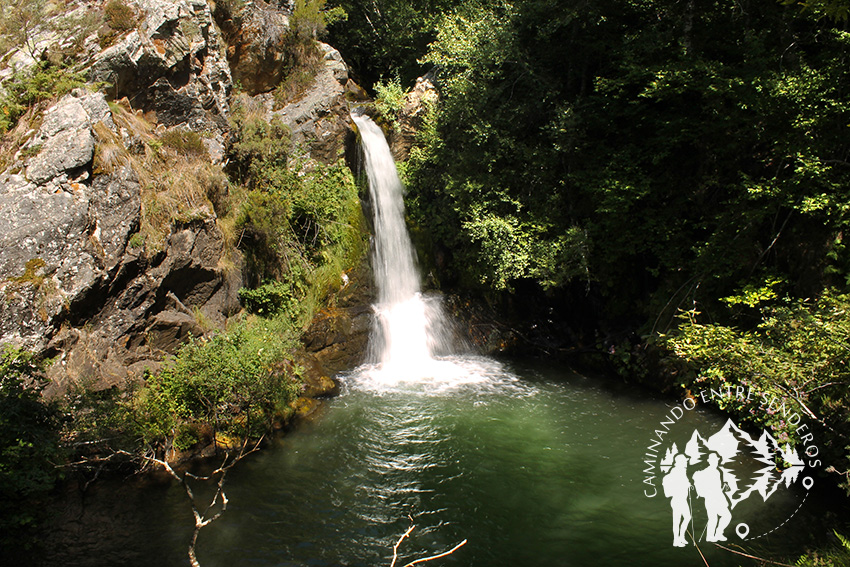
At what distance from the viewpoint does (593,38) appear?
11.2m

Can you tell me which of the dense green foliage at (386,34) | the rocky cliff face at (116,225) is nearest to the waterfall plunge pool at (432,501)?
the rocky cliff face at (116,225)

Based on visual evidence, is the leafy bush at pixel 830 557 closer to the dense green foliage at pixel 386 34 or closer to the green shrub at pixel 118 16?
the green shrub at pixel 118 16

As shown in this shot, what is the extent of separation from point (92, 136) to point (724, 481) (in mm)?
10456

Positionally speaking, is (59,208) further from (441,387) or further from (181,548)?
(441,387)

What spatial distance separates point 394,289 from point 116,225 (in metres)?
6.37

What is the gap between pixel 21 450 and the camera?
4973mm

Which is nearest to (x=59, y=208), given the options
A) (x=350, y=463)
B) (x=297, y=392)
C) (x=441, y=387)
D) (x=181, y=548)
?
(x=297, y=392)

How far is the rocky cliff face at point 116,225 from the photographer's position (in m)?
6.81

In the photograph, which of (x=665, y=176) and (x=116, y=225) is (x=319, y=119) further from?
(x=665, y=176)

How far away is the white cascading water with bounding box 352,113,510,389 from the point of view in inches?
425

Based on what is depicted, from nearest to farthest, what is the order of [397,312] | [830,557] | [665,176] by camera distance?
[830,557] < [665,176] < [397,312]

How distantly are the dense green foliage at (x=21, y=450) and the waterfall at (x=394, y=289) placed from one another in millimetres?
6166

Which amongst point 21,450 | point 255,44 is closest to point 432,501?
point 21,450

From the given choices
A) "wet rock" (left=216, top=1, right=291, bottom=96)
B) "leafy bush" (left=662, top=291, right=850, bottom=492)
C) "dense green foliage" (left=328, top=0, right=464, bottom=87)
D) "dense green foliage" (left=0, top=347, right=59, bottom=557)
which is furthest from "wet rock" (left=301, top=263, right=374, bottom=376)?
"dense green foliage" (left=328, top=0, right=464, bottom=87)
